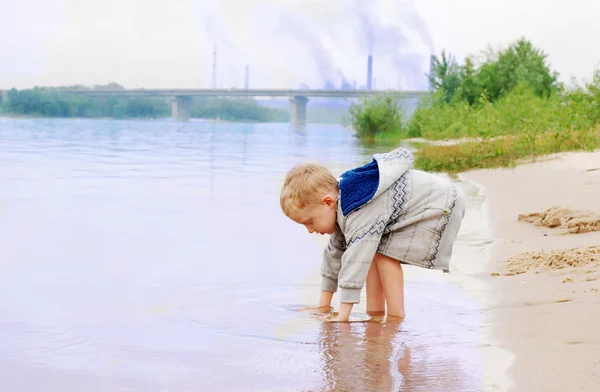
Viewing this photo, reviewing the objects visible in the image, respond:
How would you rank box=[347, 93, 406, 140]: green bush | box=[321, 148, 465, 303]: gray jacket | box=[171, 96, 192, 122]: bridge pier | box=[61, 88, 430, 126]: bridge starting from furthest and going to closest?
box=[171, 96, 192, 122]: bridge pier
box=[61, 88, 430, 126]: bridge
box=[347, 93, 406, 140]: green bush
box=[321, 148, 465, 303]: gray jacket

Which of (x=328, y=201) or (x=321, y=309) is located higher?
(x=328, y=201)

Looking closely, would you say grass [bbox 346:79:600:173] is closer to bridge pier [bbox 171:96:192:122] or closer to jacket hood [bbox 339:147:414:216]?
jacket hood [bbox 339:147:414:216]

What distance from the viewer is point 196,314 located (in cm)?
391

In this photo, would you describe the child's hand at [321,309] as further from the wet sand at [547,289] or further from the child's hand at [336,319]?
the wet sand at [547,289]

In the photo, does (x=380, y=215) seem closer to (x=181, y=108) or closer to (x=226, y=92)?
(x=226, y=92)

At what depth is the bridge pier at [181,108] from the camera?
81125 mm

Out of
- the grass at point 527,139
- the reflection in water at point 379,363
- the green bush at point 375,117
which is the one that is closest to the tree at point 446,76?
the green bush at point 375,117

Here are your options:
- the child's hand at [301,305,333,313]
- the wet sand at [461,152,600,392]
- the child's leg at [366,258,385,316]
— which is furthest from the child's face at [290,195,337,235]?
the wet sand at [461,152,600,392]

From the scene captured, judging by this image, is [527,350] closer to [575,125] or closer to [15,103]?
[575,125]

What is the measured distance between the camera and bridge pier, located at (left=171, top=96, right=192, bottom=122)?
81.1 m

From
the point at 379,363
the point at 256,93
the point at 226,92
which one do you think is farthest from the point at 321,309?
the point at 256,93

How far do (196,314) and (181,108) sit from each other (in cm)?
7949

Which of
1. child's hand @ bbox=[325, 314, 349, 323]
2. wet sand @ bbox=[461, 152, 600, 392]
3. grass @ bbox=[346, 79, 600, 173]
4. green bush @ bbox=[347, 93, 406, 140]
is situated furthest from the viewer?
green bush @ bbox=[347, 93, 406, 140]

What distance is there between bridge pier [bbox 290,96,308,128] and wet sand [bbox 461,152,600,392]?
224 ft
